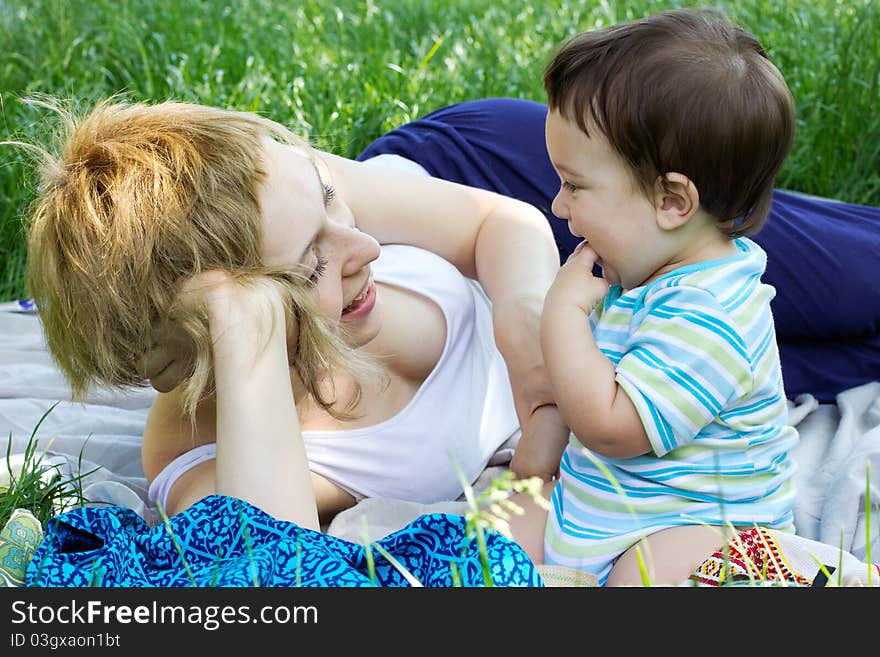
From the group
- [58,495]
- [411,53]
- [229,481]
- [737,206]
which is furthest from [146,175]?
[411,53]

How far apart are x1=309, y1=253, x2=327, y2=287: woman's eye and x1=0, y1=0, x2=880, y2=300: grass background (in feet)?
6.42

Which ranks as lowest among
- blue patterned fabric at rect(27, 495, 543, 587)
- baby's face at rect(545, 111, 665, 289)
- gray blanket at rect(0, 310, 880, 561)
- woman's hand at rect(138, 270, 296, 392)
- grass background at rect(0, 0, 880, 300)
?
gray blanket at rect(0, 310, 880, 561)

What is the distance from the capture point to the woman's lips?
2377mm

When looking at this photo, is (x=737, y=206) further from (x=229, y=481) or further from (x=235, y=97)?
(x=235, y=97)

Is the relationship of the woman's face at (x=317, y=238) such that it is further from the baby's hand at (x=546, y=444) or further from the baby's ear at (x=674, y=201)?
the baby's ear at (x=674, y=201)

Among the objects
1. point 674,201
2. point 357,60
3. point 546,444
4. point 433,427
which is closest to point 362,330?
point 433,427

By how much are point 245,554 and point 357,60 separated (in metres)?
3.78

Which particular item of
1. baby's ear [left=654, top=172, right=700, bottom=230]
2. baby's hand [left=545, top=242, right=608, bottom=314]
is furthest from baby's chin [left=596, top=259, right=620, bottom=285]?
baby's ear [left=654, top=172, right=700, bottom=230]

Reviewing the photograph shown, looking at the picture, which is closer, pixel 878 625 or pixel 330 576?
pixel 878 625

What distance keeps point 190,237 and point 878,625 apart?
4.37 feet

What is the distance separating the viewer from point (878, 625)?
1478 mm

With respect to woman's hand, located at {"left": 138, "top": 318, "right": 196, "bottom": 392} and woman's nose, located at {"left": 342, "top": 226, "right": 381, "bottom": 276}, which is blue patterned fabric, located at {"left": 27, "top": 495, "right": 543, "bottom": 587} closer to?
woman's hand, located at {"left": 138, "top": 318, "right": 196, "bottom": 392}

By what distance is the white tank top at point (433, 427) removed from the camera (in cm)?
254

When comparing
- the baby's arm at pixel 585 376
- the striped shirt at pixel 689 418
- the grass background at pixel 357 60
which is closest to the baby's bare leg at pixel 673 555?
the striped shirt at pixel 689 418
